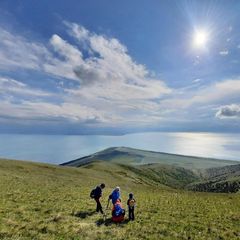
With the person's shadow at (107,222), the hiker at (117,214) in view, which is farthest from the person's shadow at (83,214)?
the hiker at (117,214)

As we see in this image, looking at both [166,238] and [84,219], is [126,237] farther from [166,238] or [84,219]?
[84,219]

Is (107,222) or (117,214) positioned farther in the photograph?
(117,214)

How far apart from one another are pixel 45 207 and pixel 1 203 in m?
3.81

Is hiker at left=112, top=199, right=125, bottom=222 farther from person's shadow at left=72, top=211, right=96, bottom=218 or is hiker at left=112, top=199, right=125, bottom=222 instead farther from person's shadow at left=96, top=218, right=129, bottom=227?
person's shadow at left=72, top=211, right=96, bottom=218

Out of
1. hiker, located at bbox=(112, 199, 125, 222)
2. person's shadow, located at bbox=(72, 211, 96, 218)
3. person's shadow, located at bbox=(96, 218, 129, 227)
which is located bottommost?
person's shadow, located at bbox=(72, 211, 96, 218)

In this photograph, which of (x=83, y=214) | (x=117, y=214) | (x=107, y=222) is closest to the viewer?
(x=107, y=222)

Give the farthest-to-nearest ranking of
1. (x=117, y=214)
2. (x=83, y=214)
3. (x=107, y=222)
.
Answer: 1. (x=83, y=214)
2. (x=117, y=214)
3. (x=107, y=222)

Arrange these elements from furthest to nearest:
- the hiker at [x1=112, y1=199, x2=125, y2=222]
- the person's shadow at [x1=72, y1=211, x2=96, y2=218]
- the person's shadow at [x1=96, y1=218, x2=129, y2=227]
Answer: the person's shadow at [x1=72, y1=211, x2=96, y2=218], the hiker at [x1=112, y1=199, x2=125, y2=222], the person's shadow at [x1=96, y1=218, x2=129, y2=227]

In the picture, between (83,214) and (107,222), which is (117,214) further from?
(83,214)

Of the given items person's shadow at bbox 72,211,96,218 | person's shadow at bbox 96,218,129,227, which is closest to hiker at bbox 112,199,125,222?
person's shadow at bbox 96,218,129,227

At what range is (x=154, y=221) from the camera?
833 inches

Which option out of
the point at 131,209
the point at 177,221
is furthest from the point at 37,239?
the point at 177,221

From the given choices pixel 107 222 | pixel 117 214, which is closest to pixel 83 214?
pixel 107 222

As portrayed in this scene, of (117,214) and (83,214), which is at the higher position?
(117,214)
